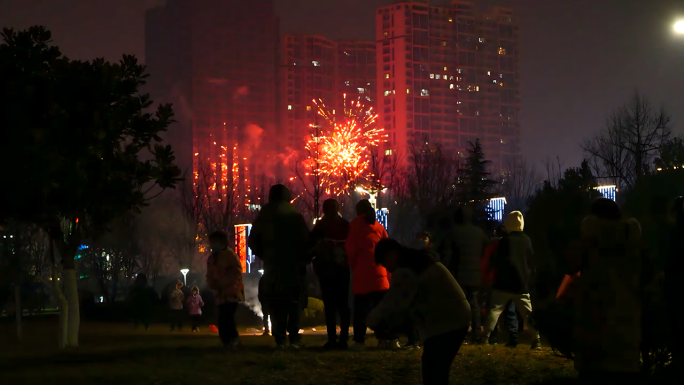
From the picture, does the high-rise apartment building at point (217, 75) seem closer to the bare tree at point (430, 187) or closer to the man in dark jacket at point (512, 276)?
the bare tree at point (430, 187)

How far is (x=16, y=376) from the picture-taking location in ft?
28.5

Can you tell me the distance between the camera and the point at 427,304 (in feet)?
22.3

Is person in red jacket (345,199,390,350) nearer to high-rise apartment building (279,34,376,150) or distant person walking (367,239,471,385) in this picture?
distant person walking (367,239,471,385)

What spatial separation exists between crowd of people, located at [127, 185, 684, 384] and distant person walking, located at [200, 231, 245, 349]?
0.04 feet

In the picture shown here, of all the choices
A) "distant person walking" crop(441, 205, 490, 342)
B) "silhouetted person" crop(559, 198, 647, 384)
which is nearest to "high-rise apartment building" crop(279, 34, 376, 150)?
"distant person walking" crop(441, 205, 490, 342)

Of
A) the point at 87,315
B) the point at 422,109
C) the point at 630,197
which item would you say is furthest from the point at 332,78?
A: the point at 630,197

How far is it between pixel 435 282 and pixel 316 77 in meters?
174

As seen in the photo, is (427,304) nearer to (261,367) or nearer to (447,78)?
(261,367)

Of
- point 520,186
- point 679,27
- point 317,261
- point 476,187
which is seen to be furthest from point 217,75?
point 317,261

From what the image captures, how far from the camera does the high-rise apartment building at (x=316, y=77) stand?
176m

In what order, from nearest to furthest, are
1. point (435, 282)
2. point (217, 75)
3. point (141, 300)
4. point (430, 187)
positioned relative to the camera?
point (435, 282) → point (141, 300) → point (430, 187) → point (217, 75)

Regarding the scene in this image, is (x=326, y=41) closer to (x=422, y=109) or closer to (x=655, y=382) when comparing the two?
(x=422, y=109)

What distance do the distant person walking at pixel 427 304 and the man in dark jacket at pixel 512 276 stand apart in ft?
17.9

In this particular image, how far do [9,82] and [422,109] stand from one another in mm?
157815
